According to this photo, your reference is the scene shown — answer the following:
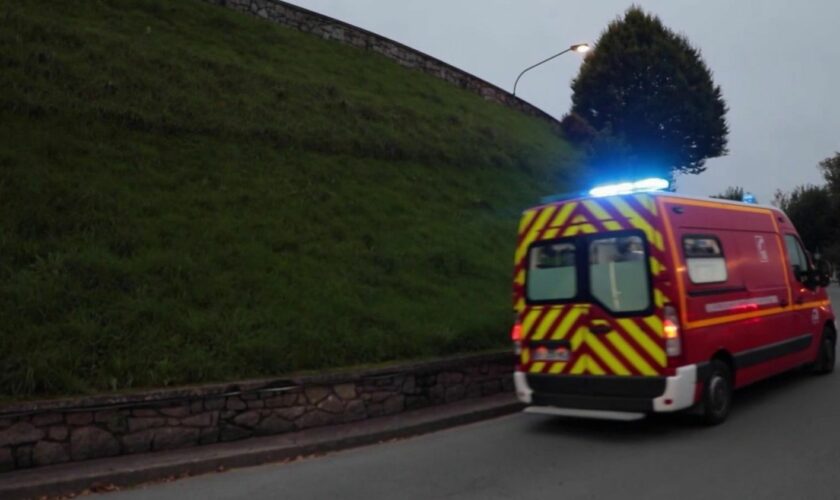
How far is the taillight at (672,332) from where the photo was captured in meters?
6.99

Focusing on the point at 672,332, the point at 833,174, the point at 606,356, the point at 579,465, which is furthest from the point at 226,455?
the point at 833,174

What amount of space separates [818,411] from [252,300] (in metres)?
6.53

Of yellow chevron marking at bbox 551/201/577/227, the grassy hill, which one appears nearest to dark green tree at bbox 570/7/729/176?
the grassy hill

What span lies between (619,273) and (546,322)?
94 centimetres

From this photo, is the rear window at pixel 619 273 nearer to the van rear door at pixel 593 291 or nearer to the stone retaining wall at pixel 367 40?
the van rear door at pixel 593 291

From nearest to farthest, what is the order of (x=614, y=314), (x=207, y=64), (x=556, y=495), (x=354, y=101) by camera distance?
(x=556, y=495)
(x=614, y=314)
(x=207, y=64)
(x=354, y=101)

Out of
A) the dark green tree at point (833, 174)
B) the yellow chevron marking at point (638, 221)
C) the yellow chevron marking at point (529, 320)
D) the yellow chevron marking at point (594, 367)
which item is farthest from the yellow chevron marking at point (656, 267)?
the dark green tree at point (833, 174)

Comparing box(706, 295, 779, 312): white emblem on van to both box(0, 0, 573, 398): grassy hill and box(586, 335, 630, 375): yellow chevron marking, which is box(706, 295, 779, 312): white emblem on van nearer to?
box(586, 335, 630, 375): yellow chevron marking

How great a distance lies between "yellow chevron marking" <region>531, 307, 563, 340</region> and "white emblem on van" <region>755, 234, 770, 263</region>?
9.33 ft

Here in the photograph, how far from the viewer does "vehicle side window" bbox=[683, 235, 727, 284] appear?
741 centimetres

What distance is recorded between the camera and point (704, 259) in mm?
7664

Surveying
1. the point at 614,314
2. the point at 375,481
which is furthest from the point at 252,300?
the point at 614,314

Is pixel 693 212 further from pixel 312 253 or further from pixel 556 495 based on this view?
pixel 312 253

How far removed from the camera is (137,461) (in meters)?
6.38
